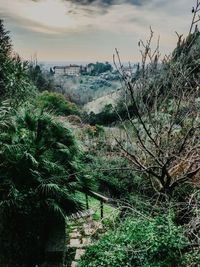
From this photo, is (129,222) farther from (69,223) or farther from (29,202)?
(69,223)

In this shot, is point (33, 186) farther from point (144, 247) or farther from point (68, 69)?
point (68, 69)

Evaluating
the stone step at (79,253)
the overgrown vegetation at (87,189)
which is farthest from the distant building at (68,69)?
the stone step at (79,253)

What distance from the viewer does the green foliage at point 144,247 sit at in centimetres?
640

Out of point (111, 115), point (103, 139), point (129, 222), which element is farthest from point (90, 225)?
point (111, 115)

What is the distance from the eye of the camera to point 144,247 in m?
6.51

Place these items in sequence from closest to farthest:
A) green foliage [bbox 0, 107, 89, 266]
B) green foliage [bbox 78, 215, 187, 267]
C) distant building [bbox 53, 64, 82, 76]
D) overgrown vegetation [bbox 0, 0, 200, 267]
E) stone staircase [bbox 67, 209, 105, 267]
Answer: green foliage [bbox 78, 215, 187, 267] → overgrown vegetation [bbox 0, 0, 200, 267] → green foliage [bbox 0, 107, 89, 266] → stone staircase [bbox 67, 209, 105, 267] → distant building [bbox 53, 64, 82, 76]

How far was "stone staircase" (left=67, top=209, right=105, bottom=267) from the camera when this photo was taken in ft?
28.0

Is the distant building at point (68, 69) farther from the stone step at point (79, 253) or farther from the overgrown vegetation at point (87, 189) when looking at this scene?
the stone step at point (79, 253)

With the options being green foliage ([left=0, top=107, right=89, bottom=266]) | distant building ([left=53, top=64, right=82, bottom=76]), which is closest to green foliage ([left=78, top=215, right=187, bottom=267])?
green foliage ([left=0, top=107, right=89, bottom=266])

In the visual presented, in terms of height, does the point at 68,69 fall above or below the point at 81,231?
above

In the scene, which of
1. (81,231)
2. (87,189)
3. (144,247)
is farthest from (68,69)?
(144,247)

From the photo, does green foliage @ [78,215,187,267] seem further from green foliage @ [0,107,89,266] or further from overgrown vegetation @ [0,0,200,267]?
green foliage @ [0,107,89,266]

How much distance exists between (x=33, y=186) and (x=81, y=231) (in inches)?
80.8

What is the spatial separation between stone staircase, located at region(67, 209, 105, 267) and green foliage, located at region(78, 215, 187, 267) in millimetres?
1520
